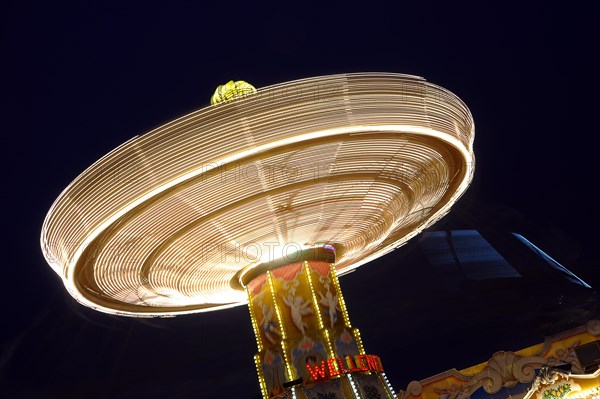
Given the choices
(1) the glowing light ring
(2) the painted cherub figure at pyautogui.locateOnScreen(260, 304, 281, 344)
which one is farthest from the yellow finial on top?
(2) the painted cherub figure at pyautogui.locateOnScreen(260, 304, 281, 344)

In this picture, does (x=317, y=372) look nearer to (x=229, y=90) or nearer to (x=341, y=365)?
(x=341, y=365)

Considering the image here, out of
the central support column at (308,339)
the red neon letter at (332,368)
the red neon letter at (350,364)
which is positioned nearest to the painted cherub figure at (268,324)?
the central support column at (308,339)

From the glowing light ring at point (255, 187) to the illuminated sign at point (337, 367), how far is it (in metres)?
2.46

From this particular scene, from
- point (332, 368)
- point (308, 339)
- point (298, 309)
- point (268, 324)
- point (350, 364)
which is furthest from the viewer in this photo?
point (268, 324)

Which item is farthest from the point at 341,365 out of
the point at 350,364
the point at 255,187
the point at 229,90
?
the point at 229,90

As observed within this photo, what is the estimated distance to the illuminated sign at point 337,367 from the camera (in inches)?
479

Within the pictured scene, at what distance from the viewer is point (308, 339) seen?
499 inches

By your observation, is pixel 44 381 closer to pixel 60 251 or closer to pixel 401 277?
pixel 401 277

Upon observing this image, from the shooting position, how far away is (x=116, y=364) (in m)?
29.4

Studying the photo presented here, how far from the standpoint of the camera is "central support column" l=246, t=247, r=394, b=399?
40.2 feet

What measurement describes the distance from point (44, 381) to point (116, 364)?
9.75 feet

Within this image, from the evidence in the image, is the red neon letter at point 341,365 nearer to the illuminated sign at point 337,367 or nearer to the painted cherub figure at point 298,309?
the illuminated sign at point 337,367

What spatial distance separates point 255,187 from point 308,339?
11.7 ft

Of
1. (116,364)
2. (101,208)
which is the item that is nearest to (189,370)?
(116,364)
